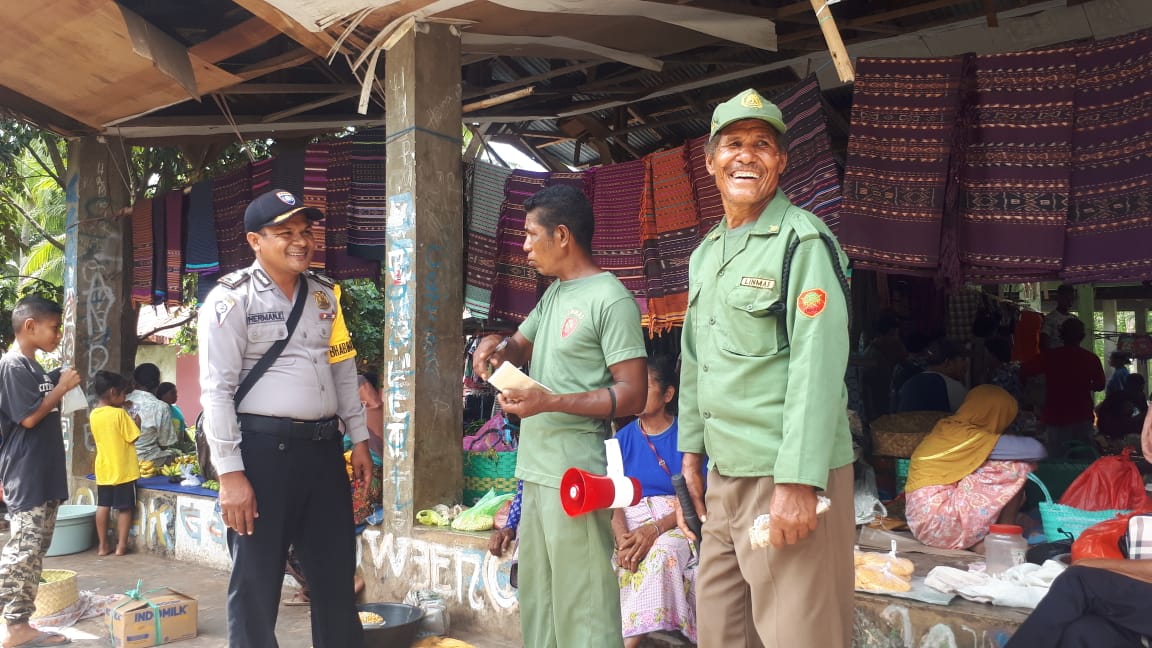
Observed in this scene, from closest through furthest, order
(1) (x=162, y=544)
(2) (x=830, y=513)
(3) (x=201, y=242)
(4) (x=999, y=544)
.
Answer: (2) (x=830, y=513) → (4) (x=999, y=544) → (1) (x=162, y=544) → (3) (x=201, y=242)

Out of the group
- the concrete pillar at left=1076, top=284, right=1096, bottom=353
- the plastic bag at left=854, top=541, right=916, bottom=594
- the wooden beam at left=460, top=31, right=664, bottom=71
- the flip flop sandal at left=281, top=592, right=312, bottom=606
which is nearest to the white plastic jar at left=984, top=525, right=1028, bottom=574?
the plastic bag at left=854, top=541, right=916, bottom=594

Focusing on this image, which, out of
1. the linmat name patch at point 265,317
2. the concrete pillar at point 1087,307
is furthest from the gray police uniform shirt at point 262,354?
the concrete pillar at point 1087,307

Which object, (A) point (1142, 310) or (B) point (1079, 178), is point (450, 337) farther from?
(A) point (1142, 310)

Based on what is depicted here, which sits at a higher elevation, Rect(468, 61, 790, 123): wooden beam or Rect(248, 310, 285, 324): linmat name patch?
Rect(468, 61, 790, 123): wooden beam

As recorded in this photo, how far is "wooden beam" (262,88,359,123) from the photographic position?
7119 mm

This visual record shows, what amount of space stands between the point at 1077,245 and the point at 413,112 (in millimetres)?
3627

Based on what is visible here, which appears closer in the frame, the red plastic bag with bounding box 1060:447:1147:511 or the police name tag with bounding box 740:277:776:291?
the police name tag with bounding box 740:277:776:291

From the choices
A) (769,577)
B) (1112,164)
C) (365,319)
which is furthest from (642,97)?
(365,319)

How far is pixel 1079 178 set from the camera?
4203 mm

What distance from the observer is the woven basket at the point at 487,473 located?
5.22 meters

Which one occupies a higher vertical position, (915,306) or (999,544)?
(915,306)

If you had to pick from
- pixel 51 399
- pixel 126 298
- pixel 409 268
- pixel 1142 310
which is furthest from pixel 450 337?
pixel 1142 310

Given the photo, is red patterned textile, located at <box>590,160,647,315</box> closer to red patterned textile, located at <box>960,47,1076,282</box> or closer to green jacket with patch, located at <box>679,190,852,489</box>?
red patterned textile, located at <box>960,47,1076,282</box>

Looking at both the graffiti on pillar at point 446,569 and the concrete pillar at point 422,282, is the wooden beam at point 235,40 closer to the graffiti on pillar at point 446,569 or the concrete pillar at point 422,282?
the concrete pillar at point 422,282
